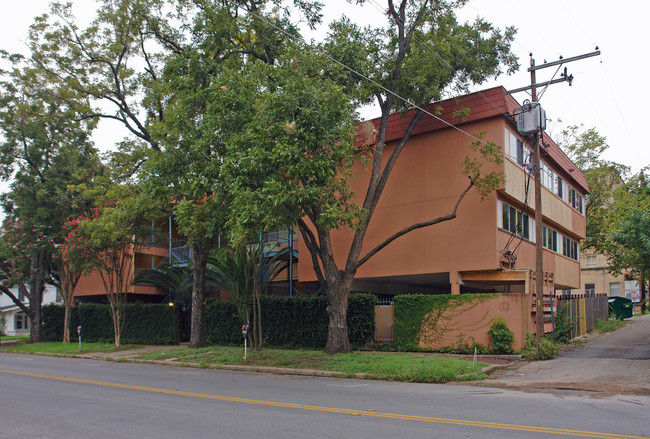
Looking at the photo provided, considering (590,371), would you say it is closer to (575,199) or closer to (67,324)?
(575,199)

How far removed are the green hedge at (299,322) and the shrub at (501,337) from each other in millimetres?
4525

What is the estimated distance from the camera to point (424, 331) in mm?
19938

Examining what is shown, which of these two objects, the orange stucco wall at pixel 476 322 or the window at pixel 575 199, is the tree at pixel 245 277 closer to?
the orange stucco wall at pixel 476 322

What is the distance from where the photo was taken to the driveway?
1251 centimetres

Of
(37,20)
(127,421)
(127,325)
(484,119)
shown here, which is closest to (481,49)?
(484,119)

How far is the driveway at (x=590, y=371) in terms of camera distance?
492 inches

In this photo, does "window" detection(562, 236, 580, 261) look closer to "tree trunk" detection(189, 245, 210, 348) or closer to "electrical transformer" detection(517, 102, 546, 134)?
"electrical transformer" detection(517, 102, 546, 134)

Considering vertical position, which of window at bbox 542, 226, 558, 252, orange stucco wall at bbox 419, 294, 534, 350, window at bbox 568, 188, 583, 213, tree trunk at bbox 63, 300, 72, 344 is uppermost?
window at bbox 568, 188, 583, 213

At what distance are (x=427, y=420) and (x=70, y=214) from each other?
2864 centimetres

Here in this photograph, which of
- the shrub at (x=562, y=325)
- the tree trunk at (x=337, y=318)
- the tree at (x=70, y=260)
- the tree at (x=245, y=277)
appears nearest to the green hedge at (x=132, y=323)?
the tree at (x=70, y=260)

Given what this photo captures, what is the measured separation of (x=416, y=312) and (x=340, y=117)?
27.0ft

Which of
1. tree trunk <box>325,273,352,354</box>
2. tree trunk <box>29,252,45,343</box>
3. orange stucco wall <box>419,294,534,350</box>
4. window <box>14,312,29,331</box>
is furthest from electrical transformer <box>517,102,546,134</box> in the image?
window <box>14,312,29,331</box>

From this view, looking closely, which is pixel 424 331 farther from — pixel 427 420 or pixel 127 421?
pixel 127 421

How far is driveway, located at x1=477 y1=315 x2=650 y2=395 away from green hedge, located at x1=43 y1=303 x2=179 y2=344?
18310 mm
